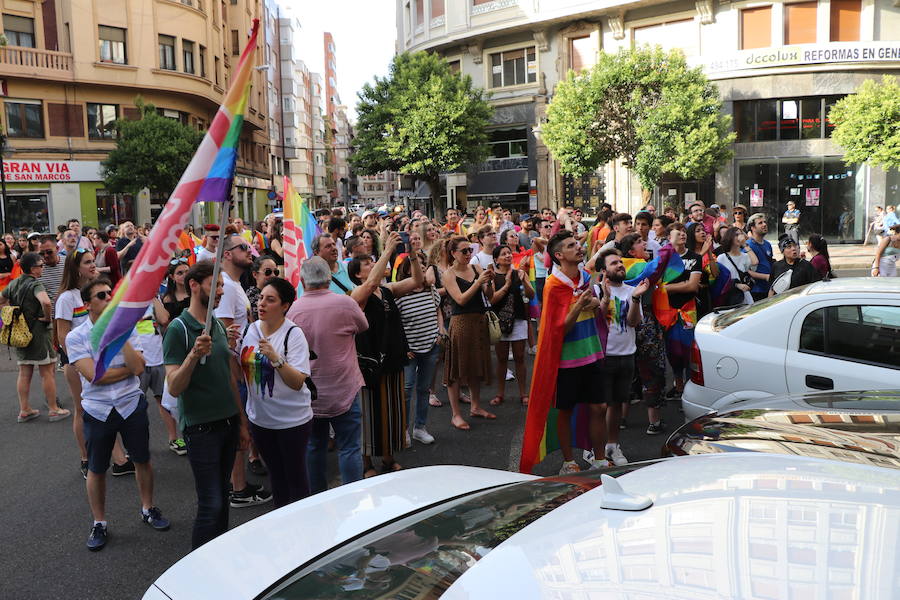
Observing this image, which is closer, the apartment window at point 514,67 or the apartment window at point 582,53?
the apartment window at point 582,53

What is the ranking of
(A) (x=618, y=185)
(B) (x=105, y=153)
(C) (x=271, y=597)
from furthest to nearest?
(A) (x=618, y=185)
(B) (x=105, y=153)
(C) (x=271, y=597)

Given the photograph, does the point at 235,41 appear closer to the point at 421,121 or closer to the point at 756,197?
the point at 421,121

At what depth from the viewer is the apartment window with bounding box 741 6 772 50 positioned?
31078mm

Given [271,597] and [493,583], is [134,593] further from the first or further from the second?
[493,583]

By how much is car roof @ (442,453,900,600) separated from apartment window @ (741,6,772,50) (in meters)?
33.5

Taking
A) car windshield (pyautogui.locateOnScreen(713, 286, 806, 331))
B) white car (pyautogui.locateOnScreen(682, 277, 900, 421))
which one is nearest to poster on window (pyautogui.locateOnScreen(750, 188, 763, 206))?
car windshield (pyautogui.locateOnScreen(713, 286, 806, 331))

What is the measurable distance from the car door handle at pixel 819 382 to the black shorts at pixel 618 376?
135 cm

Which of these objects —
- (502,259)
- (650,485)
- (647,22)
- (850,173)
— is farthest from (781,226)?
(650,485)

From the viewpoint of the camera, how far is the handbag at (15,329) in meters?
7.91

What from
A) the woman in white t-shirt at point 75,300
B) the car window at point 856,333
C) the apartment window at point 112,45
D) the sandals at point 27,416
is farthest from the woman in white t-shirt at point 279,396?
the apartment window at point 112,45

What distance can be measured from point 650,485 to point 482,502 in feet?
1.97

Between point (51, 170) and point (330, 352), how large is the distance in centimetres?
3152

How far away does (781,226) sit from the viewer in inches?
1195

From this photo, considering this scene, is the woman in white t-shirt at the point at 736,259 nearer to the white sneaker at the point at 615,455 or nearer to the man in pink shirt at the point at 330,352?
the white sneaker at the point at 615,455
